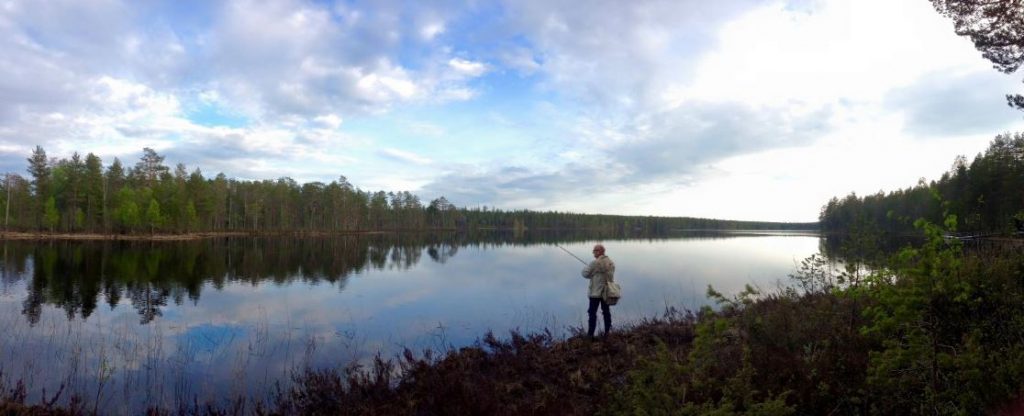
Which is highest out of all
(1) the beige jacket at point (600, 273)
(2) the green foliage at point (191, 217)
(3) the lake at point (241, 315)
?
(2) the green foliage at point (191, 217)

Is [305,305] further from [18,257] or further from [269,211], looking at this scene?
[269,211]

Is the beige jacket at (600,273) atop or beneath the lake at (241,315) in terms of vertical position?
atop

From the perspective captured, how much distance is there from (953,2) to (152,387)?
1811cm

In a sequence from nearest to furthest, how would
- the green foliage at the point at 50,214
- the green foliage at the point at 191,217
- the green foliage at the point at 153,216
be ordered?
the green foliage at the point at 50,214, the green foliage at the point at 153,216, the green foliage at the point at 191,217

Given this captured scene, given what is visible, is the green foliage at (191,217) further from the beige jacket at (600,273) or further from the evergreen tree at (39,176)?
the beige jacket at (600,273)

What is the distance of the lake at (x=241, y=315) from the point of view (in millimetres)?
11288

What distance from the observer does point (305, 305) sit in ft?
70.1

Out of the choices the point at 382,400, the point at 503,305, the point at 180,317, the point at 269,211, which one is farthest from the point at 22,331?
the point at 269,211

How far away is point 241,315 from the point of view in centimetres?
1880

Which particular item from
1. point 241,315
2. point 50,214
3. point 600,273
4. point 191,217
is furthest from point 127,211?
point 600,273

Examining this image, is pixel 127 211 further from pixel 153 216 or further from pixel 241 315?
pixel 241 315

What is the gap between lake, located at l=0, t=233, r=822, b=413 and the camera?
37.0 ft

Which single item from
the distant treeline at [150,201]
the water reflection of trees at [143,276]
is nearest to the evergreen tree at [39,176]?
the distant treeline at [150,201]

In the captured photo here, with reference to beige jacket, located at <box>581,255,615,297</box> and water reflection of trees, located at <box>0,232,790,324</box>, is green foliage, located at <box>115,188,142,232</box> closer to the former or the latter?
water reflection of trees, located at <box>0,232,790,324</box>
